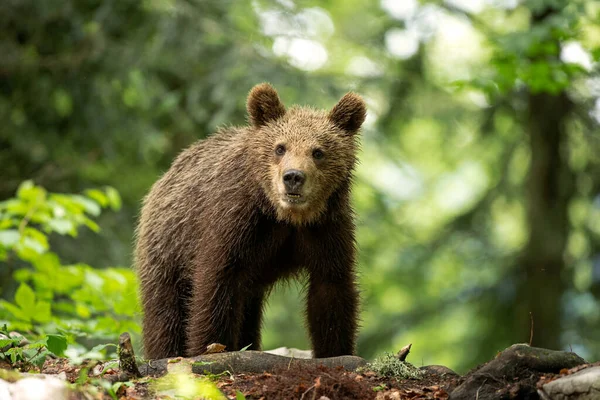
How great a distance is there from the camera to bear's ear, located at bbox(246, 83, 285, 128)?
711 centimetres

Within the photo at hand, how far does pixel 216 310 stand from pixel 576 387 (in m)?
3.06

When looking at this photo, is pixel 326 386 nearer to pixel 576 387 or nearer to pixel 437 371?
pixel 437 371

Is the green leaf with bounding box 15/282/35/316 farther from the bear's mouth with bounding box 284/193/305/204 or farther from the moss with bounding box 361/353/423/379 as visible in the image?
the moss with bounding box 361/353/423/379

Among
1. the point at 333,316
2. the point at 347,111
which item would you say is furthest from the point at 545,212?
the point at 333,316

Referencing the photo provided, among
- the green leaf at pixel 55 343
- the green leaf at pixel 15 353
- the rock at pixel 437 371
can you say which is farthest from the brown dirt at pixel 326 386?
the green leaf at pixel 15 353

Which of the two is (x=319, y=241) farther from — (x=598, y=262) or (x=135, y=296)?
(x=598, y=262)

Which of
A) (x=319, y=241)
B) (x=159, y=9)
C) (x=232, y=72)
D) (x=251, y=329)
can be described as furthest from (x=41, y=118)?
(x=319, y=241)

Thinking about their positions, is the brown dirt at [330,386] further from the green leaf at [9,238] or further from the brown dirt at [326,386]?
the green leaf at [9,238]

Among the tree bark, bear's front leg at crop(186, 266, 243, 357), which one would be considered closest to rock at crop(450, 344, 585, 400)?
bear's front leg at crop(186, 266, 243, 357)

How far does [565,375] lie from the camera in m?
5.21

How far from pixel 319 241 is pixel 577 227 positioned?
978 centimetres

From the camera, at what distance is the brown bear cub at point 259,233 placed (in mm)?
6664

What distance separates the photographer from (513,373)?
5289 millimetres

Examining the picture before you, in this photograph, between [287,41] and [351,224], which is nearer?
[351,224]
